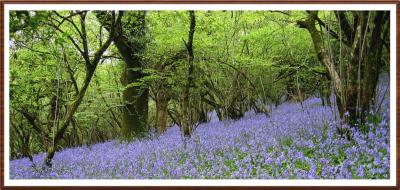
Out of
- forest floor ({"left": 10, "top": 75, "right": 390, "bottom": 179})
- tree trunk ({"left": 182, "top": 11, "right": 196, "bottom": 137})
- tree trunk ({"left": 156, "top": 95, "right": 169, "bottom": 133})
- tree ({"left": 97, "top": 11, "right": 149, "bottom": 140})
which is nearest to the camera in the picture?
forest floor ({"left": 10, "top": 75, "right": 390, "bottom": 179})

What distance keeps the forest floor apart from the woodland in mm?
16

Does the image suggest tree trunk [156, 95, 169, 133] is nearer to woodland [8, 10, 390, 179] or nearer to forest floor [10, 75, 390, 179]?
woodland [8, 10, 390, 179]

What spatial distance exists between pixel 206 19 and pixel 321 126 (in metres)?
2.24

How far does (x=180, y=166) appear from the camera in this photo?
4.64m

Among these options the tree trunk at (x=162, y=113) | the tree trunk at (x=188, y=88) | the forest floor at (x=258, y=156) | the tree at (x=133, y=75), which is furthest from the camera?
the tree trunk at (x=162, y=113)

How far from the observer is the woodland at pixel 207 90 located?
Answer: 439 cm

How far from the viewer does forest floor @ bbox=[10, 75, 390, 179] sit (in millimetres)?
4078

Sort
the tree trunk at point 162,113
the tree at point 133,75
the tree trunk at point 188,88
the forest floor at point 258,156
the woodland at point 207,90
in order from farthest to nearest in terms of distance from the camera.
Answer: the tree trunk at point 162,113, the tree at point 133,75, the tree trunk at point 188,88, the woodland at point 207,90, the forest floor at point 258,156

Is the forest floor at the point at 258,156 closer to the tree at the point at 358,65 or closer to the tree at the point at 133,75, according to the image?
the tree at the point at 358,65

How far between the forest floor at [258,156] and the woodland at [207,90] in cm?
2

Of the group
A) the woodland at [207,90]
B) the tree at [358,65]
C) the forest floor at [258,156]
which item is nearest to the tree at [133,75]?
the woodland at [207,90]

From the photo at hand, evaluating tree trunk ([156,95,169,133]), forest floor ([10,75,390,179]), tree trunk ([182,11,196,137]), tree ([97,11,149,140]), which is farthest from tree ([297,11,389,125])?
tree trunk ([156,95,169,133])
